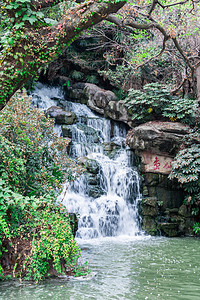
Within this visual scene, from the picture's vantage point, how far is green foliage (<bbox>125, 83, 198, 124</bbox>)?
13.1 meters

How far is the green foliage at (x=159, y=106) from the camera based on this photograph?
1314cm

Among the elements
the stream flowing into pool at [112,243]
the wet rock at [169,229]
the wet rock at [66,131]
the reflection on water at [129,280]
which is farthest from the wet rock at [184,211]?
the wet rock at [66,131]

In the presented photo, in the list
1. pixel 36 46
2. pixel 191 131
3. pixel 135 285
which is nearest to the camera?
pixel 36 46

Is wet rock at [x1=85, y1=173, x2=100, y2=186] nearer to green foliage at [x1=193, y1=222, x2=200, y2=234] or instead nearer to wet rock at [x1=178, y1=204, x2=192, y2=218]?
wet rock at [x1=178, y1=204, x2=192, y2=218]

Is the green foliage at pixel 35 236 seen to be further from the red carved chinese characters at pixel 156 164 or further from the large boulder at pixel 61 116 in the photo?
the large boulder at pixel 61 116

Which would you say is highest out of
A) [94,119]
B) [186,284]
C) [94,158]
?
[94,119]

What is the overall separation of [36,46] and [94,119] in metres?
11.8

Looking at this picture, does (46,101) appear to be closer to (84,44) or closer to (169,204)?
(84,44)

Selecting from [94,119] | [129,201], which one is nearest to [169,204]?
[129,201]

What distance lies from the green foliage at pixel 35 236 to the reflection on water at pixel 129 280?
27 cm

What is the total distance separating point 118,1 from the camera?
451 cm

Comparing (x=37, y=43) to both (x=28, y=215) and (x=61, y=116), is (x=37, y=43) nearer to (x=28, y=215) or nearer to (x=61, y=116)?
(x=28, y=215)

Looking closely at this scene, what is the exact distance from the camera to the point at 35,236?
196 inches

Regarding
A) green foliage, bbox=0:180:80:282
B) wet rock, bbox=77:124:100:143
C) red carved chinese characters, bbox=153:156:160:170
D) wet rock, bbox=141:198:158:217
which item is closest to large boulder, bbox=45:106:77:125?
wet rock, bbox=77:124:100:143
